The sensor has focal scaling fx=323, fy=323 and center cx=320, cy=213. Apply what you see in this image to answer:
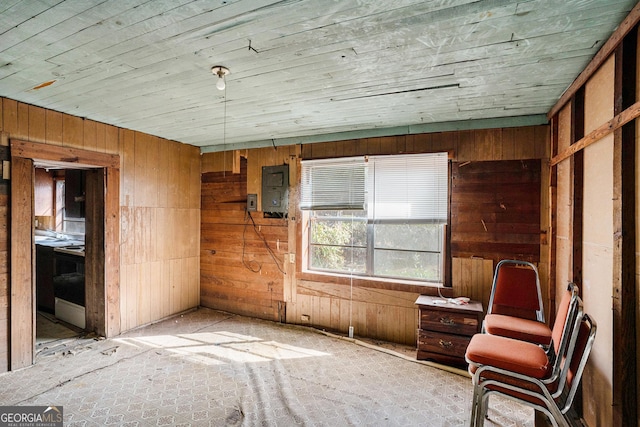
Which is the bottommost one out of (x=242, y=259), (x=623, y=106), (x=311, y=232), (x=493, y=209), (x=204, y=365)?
(x=204, y=365)

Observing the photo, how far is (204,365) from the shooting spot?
3.12 metres

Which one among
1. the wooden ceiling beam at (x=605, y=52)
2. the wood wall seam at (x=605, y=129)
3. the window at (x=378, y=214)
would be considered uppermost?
the wooden ceiling beam at (x=605, y=52)

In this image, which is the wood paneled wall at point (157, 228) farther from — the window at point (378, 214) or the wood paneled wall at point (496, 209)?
the wood paneled wall at point (496, 209)

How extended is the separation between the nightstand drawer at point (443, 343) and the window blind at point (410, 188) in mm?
Result: 1177

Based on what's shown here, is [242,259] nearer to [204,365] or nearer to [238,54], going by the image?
[204,365]

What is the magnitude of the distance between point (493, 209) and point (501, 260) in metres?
0.53

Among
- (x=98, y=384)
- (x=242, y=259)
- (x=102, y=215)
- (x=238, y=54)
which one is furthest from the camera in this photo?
(x=242, y=259)

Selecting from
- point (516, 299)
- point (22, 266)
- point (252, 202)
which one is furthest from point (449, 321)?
point (22, 266)

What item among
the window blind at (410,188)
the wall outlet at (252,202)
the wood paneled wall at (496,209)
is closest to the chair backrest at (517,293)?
the wood paneled wall at (496,209)

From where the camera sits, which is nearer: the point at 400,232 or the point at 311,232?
the point at 400,232

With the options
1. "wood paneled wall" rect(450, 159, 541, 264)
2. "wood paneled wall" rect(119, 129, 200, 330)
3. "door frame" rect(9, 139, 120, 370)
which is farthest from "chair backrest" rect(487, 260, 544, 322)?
"door frame" rect(9, 139, 120, 370)

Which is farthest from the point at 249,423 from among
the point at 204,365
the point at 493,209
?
the point at 493,209

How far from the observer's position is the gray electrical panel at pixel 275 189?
A: 436 cm

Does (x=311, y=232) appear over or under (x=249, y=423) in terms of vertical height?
over
